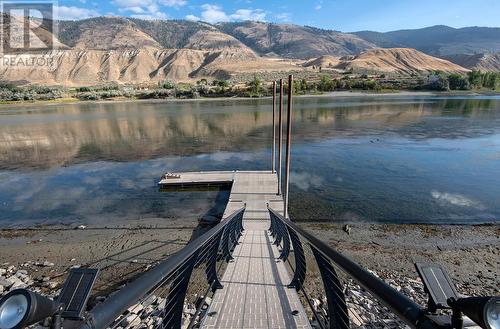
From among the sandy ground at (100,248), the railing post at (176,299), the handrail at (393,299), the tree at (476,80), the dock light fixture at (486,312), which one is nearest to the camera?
the dock light fixture at (486,312)

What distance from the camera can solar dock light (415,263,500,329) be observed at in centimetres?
107

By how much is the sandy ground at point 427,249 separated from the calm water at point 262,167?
1092 millimetres

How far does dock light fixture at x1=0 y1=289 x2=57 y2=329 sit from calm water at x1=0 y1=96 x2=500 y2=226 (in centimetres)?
1295

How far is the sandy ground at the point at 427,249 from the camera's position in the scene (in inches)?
354

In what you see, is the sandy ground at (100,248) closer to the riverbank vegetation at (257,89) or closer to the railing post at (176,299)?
the railing post at (176,299)

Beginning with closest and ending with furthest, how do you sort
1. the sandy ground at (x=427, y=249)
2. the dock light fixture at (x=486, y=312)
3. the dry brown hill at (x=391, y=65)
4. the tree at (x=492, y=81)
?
the dock light fixture at (x=486, y=312), the sandy ground at (x=427, y=249), the tree at (x=492, y=81), the dry brown hill at (x=391, y=65)

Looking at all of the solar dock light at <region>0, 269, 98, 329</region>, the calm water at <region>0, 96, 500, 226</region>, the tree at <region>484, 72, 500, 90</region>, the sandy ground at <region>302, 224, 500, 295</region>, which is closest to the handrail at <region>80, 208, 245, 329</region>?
the solar dock light at <region>0, 269, 98, 329</region>

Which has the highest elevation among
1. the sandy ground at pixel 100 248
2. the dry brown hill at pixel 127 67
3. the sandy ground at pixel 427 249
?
the dry brown hill at pixel 127 67

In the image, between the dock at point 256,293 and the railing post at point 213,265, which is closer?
the dock at point 256,293

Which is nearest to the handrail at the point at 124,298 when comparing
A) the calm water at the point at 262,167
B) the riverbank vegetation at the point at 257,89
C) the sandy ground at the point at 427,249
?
the sandy ground at the point at 427,249

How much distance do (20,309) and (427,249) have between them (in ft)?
39.3

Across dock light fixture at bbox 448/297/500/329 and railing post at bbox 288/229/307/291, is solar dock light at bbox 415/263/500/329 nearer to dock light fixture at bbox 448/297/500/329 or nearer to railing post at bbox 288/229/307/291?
dock light fixture at bbox 448/297/500/329

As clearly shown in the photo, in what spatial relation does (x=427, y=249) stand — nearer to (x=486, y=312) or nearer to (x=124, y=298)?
(x=486, y=312)

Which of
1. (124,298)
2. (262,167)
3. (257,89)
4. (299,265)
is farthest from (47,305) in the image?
(257,89)
